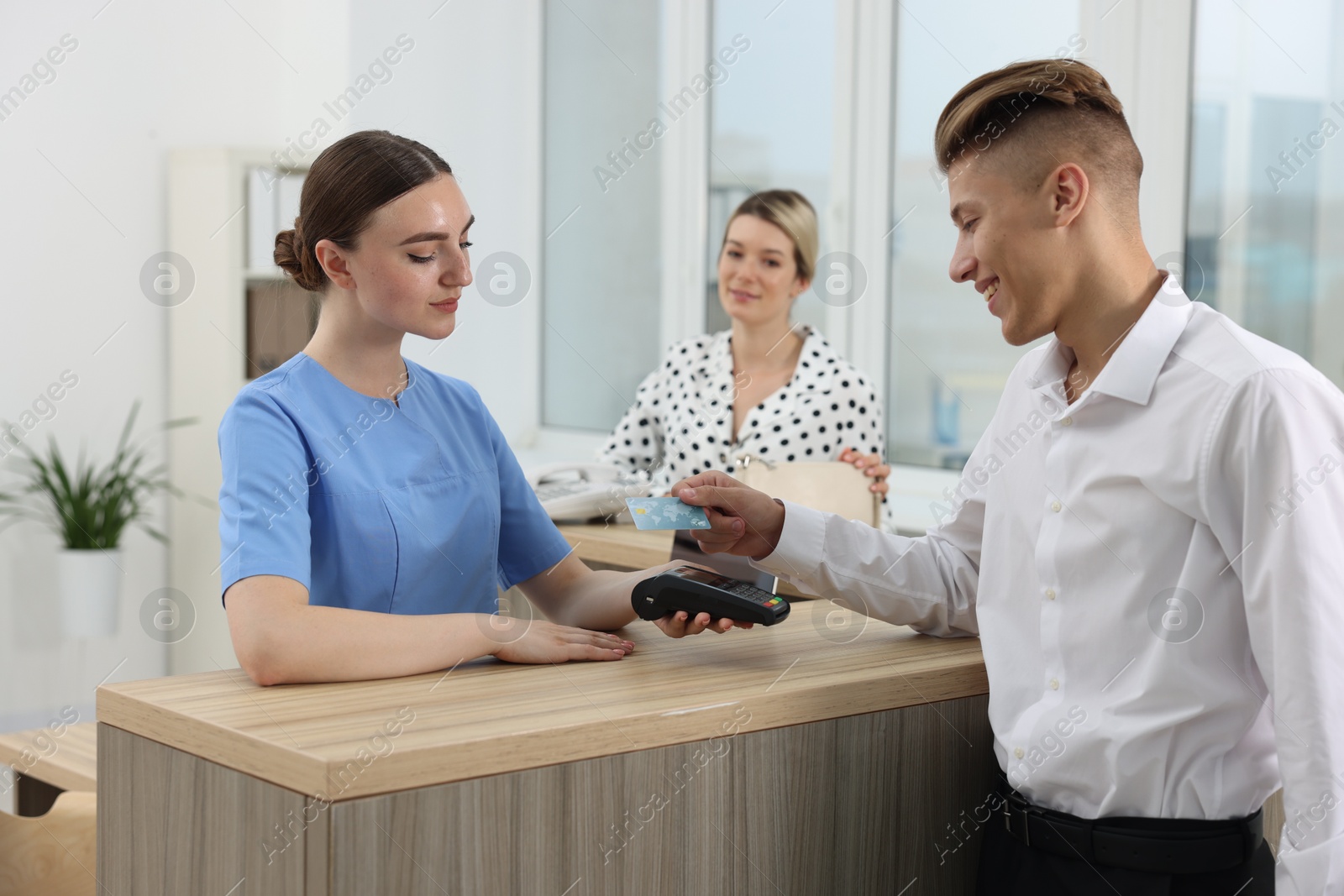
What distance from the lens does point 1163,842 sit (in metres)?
1.28

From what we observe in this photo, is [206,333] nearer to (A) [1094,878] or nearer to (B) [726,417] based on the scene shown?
(B) [726,417]

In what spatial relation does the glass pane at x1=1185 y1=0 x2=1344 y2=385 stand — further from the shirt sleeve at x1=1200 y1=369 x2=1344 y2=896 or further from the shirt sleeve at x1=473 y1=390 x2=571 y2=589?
the shirt sleeve at x1=473 y1=390 x2=571 y2=589

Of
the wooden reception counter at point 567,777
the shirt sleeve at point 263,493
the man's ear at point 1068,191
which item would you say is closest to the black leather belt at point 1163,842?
the wooden reception counter at point 567,777

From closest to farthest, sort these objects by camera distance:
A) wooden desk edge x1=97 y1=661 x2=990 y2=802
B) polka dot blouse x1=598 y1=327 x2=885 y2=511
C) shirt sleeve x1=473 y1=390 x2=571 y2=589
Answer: wooden desk edge x1=97 y1=661 x2=990 y2=802, shirt sleeve x1=473 y1=390 x2=571 y2=589, polka dot blouse x1=598 y1=327 x2=885 y2=511

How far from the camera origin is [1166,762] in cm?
129

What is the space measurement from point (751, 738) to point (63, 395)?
353cm

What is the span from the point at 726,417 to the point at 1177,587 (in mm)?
2021

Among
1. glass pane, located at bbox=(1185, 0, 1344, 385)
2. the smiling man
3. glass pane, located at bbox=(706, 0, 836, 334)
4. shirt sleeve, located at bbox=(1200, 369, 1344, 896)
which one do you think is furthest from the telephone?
shirt sleeve, located at bbox=(1200, 369, 1344, 896)

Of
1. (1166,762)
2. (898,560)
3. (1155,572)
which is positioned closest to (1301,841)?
(1166,762)

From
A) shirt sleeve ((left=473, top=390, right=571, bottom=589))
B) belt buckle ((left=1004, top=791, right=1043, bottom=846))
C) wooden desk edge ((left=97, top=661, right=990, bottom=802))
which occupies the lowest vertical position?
belt buckle ((left=1004, top=791, right=1043, bottom=846))

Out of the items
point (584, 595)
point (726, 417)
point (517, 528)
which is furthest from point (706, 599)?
point (726, 417)

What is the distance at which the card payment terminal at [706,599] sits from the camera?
1.50 m

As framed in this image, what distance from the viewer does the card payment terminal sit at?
1.50 m

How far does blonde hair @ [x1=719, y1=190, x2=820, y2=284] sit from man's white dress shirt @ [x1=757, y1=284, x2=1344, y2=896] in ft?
5.97
